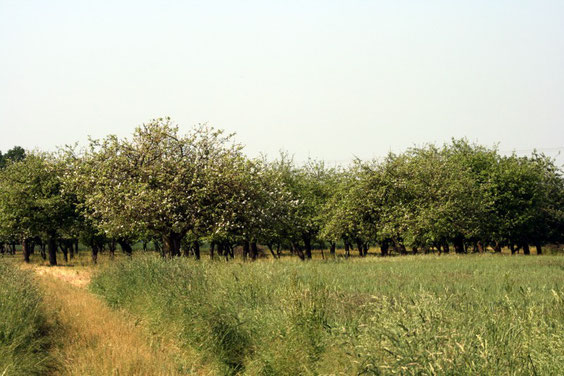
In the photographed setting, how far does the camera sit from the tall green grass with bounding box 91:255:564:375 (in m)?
6.09

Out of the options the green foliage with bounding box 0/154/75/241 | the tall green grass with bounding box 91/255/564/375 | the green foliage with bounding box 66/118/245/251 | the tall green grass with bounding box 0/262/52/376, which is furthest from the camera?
the green foliage with bounding box 0/154/75/241

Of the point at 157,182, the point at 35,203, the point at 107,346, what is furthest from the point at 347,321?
the point at 35,203

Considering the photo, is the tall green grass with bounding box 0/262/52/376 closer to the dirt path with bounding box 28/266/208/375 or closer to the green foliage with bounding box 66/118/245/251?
the dirt path with bounding box 28/266/208/375

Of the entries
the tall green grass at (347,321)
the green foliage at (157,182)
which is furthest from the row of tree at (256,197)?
the tall green grass at (347,321)

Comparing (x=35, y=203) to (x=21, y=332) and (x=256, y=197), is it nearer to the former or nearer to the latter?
(x=256, y=197)

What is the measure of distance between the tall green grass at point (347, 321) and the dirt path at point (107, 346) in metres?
0.51

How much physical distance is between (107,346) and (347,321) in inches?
202

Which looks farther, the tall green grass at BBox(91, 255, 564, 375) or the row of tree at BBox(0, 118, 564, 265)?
the row of tree at BBox(0, 118, 564, 265)

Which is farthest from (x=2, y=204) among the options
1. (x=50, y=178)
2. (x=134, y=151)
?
(x=134, y=151)

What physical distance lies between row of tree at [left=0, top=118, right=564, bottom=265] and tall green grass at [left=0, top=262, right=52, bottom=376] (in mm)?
15229

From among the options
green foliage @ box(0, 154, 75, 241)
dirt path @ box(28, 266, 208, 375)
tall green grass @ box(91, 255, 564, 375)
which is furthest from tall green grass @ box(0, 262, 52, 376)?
green foliage @ box(0, 154, 75, 241)

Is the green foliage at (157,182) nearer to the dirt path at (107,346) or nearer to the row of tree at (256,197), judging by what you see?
the row of tree at (256,197)

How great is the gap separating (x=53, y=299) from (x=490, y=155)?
157 feet

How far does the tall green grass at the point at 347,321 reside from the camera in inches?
240
